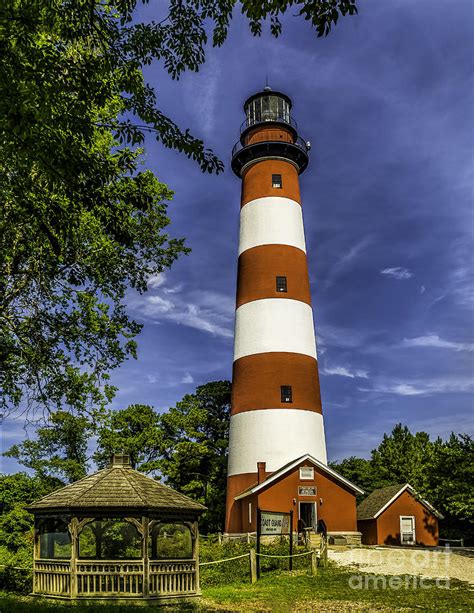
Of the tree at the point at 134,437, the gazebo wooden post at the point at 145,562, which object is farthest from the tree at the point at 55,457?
the gazebo wooden post at the point at 145,562

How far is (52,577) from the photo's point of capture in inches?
664

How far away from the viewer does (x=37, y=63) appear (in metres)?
7.26

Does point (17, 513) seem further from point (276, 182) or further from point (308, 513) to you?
point (276, 182)

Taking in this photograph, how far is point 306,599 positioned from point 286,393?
48.1ft

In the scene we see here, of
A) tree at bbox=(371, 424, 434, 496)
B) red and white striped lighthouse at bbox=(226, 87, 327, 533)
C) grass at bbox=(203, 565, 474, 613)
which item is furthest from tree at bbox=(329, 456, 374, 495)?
grass at bbox=(203, 565, 474, 613)

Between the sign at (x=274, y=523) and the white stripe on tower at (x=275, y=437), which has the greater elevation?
the white stripe on tower at (x=275, y=437)

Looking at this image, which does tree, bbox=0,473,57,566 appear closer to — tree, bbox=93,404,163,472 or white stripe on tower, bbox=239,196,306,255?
tree, bbox=93,404,163,472

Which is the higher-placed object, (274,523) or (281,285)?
(281,285)

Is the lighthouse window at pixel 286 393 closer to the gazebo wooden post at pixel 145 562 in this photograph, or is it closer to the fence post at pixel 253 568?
the fence post at pixel 253 568

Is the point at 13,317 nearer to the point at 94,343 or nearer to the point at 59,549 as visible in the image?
the point at 94,343

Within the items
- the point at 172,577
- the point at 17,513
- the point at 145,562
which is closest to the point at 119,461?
the point at 145,562

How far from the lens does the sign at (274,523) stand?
23.6m

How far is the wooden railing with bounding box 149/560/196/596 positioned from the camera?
16.6 m

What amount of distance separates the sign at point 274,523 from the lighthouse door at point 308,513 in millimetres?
4533
